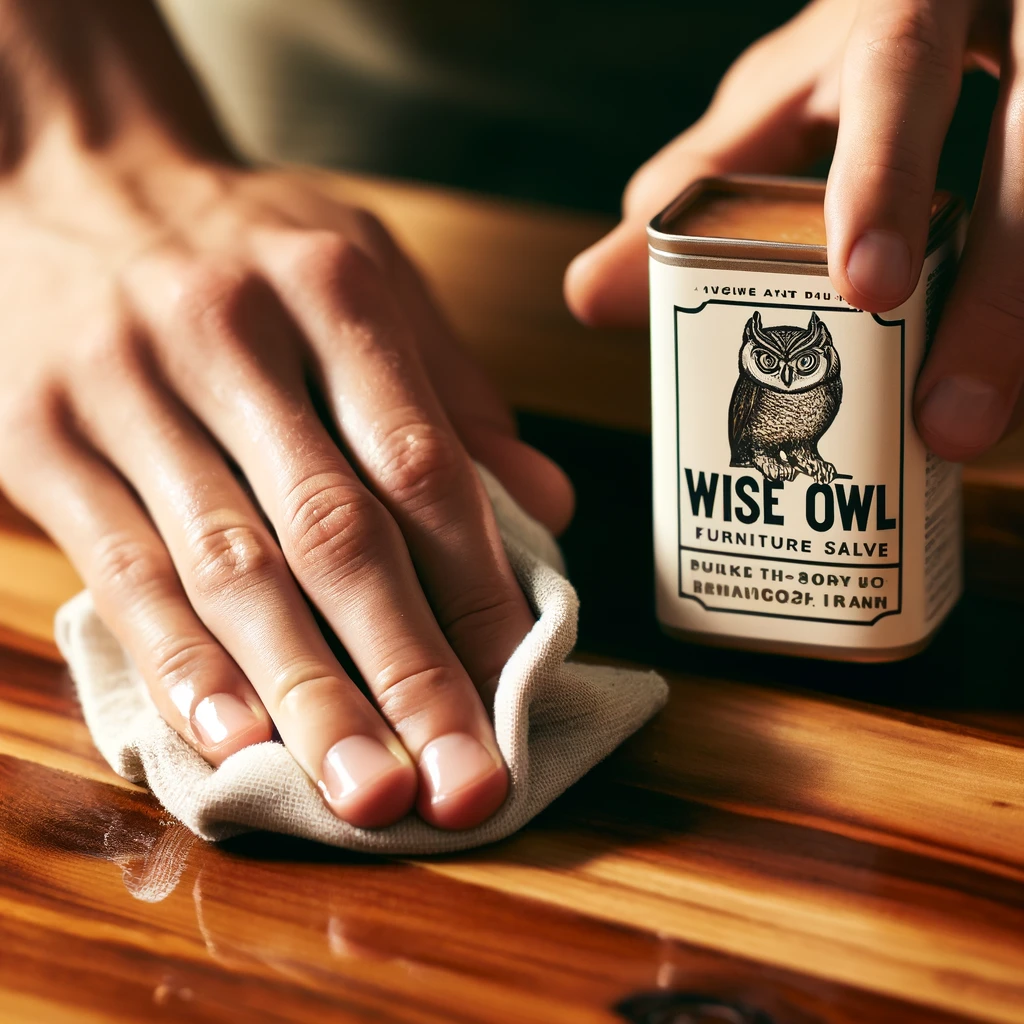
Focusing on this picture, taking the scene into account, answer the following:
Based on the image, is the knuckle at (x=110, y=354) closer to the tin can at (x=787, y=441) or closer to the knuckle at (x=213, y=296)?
the knuckle at (x=213, y=296)

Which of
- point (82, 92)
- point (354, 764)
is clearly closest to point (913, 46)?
point (354, 764)

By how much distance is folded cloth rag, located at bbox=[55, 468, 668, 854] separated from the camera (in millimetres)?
472

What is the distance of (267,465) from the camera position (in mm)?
593

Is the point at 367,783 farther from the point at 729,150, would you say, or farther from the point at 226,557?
the point at 729,150

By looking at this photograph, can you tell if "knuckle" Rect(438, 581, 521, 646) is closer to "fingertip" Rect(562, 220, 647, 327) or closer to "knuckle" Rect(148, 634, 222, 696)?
"knuckle" Rect(148, 634, 222, 696)

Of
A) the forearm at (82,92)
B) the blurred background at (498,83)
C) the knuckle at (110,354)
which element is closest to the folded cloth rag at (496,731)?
the knuckle at (110,354)

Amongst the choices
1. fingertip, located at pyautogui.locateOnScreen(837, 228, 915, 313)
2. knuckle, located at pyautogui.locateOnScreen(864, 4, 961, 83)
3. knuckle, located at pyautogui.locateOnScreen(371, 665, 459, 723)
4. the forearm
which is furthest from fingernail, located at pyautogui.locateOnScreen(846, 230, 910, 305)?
the forearm

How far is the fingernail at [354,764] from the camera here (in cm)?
47

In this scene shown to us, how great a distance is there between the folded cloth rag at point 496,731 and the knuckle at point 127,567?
3 cm

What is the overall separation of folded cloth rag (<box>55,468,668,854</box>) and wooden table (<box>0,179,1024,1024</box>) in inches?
0.5

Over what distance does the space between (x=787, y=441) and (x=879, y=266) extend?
8cm

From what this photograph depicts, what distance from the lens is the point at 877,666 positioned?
59cm

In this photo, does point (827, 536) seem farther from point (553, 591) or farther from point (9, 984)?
point (9, 984)

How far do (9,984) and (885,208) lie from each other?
432mm
